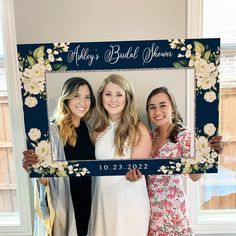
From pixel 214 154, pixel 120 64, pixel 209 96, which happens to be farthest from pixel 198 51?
pixel 214 154

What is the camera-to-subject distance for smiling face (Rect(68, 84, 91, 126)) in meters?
1.07

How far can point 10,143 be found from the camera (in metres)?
1.56

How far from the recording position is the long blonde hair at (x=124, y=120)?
1064 millimetres

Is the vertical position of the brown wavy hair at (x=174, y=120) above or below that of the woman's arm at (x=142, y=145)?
above

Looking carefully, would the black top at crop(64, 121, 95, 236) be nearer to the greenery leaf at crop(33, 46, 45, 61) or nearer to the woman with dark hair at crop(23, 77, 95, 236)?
the woman with dark hair at crop(23, 77, 95, 236)

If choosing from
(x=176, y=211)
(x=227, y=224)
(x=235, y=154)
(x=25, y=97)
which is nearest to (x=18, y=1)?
(x=25, y=97)

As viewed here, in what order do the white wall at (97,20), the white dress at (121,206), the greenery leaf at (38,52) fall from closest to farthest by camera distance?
the greenery leaf at (38,52) < the white dress at (121,206) < the white wall at (97,20)

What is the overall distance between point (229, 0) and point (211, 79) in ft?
2.00

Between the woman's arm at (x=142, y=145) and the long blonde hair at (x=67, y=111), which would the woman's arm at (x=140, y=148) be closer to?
the woman's arm at (x=142, y=145)

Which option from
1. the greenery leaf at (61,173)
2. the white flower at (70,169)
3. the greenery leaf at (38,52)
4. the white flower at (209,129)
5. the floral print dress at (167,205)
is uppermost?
the greenery leaf at (38,52)

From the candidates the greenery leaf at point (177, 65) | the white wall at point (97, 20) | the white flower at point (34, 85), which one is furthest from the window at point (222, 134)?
the white flower at point (34, 85)

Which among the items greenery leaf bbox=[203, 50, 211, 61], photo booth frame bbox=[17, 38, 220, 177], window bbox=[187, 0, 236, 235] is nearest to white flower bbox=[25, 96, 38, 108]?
photo booth frame bbox=[17, 38, 220, 177]

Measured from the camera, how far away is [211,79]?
104 centimetres

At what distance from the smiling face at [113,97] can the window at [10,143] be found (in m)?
0.54
